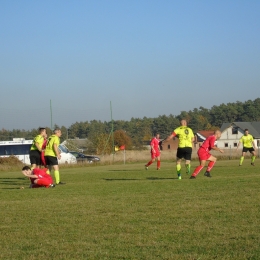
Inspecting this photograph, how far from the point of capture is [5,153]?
146ft

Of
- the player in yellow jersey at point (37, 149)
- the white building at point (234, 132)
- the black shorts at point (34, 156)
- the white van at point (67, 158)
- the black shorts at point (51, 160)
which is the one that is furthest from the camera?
the white building at point (234, 132)

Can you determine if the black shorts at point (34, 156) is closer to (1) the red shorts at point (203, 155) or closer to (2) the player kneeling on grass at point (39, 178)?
(2) the player kneeling on grass at point (39, 178)

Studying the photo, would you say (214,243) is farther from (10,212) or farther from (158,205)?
(10,212)

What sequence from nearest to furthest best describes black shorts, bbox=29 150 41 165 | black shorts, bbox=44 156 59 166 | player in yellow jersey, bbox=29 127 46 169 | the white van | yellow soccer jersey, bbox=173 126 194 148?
black shorts, bbox=44 156 59 166, yellow soccer jersey, bbox=173 126 194 148, player in yellow jersey, bbox=29 127 46 169, black shorts, bbox=29 150 41 165, the white van

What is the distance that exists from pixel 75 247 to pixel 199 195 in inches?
205

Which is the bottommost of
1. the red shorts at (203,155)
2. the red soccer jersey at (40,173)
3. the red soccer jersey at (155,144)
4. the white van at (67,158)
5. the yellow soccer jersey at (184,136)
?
Answer: the white van at (67,158)

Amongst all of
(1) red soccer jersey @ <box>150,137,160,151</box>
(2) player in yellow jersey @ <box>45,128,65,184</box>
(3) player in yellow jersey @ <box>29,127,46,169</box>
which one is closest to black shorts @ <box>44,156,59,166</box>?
(2) player in yellow jersey @ <box>45,128,65,184</box>

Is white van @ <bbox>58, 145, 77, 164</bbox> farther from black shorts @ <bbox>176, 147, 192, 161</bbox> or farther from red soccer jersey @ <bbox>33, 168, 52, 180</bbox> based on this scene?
red soccer jersey @ <bbox>33, 168, 52, 180</bbox>

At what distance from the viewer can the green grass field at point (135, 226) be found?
5754mm

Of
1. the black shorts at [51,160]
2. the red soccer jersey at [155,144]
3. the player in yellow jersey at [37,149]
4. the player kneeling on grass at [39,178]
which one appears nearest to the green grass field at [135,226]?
the player kneeling on grass at [39,178]

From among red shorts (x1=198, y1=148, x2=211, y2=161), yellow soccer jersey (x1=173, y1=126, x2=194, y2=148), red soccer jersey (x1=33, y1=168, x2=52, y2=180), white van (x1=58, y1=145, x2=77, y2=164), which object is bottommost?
white van (x1=58, y1=145, x2=77, y2=164)

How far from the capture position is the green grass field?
227 inches

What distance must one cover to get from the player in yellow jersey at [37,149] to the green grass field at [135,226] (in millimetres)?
4984

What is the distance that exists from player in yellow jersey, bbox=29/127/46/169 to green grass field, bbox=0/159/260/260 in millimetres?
4984
